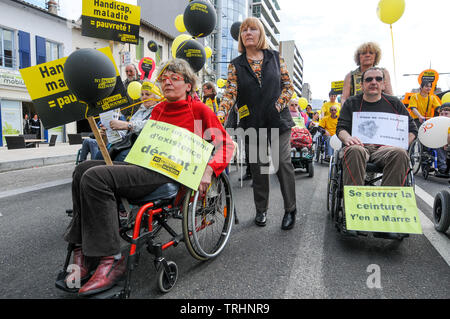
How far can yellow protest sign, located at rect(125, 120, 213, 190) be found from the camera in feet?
6.00

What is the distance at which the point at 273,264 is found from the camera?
2.12 metres

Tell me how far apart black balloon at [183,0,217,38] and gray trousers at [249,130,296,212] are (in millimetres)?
3326

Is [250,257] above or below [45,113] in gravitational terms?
below

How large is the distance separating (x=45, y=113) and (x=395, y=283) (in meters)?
2.57

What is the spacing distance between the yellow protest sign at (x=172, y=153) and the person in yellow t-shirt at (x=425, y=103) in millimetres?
6160

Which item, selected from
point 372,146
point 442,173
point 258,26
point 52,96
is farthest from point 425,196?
point 52,96

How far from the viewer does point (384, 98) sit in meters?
2.88

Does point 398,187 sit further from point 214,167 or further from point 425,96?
point 425,96

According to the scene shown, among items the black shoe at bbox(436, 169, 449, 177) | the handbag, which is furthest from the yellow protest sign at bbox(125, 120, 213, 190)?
the black shoe at bbox(436, 169, 449, 177)

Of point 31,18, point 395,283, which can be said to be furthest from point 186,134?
point 31,18

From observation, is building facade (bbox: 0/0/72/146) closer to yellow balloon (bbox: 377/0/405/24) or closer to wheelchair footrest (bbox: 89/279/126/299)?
wheelchair footrest (bbox: 89/279/126/299)

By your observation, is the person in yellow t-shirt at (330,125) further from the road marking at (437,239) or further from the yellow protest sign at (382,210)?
the yellow protest sign at (382,210)

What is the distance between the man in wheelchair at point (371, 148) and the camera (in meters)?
2.42

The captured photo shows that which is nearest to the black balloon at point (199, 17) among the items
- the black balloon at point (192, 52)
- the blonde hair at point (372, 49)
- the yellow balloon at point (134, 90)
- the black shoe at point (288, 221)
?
the black balloon at point (192, 52)
